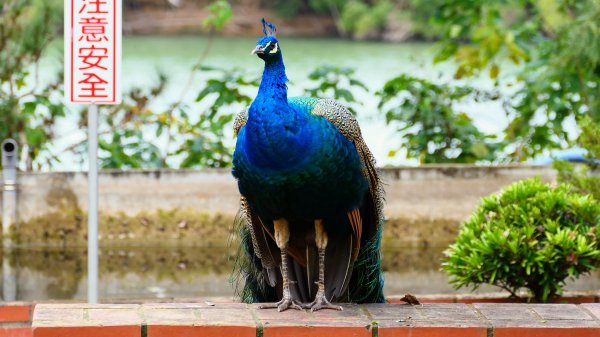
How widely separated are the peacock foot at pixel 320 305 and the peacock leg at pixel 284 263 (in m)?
0.05

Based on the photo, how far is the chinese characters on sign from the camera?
15.7 feet

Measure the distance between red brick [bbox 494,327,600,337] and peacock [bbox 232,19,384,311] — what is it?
2.27ft

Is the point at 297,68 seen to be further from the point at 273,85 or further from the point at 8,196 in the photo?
the point at 273,85

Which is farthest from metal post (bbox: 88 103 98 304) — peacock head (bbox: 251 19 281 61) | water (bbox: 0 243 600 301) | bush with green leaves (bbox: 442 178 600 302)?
bush with green leaves (bbox: 442 178 600 302)

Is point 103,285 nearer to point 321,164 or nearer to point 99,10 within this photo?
point 99,10

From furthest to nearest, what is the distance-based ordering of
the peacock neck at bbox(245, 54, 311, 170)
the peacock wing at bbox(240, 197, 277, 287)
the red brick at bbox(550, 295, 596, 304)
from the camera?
the red brick at bbox(550, 295, 596, 304) < the peacock wing at bbox(240, 197, 277, 287) < the peacock neck at bbox(245, 54, 311, 170)

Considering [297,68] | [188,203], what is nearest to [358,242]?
[188,203]

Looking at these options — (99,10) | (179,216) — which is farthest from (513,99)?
(99,10)

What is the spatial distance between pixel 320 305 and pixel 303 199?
44 cm

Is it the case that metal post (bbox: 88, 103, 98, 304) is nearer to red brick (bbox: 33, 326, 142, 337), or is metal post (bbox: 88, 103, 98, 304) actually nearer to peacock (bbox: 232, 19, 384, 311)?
peacock (bbox: 232, 19, 384, 311)

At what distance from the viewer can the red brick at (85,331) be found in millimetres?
3459

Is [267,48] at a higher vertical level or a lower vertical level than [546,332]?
higher

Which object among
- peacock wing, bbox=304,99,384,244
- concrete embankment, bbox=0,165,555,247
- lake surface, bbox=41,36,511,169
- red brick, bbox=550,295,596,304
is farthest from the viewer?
lake surface, bbox=41,36,511,169

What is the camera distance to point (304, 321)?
3.75 metres
